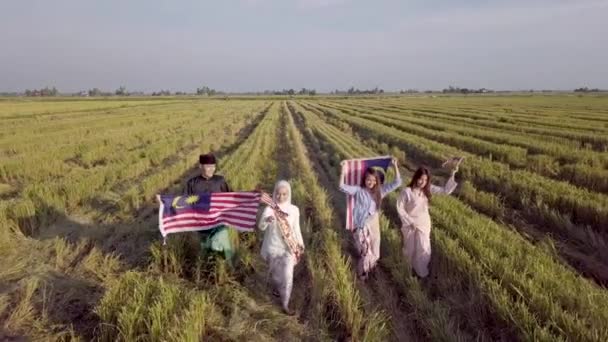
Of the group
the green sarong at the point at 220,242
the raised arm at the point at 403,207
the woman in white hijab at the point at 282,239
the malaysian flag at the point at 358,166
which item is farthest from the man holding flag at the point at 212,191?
the raised arm at the point at 403,207

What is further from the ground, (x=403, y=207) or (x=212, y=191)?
(x=212, y=191)

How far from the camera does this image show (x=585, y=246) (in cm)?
614

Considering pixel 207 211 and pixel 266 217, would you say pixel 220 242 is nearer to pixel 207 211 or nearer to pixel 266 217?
pixel 207 211

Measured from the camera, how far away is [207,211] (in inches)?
194

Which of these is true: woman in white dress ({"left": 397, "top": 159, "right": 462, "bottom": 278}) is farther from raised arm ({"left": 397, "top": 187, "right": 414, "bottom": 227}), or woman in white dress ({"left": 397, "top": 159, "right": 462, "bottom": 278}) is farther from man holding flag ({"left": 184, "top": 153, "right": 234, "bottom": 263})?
man holding flag ({"left": 184, "top": 153, "right": 234, "bottom": 263})

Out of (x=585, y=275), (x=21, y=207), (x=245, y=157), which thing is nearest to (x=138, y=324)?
(x=21, y=207)

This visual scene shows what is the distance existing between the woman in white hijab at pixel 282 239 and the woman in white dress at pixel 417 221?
5.26 ft

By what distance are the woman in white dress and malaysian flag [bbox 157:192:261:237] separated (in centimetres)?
198

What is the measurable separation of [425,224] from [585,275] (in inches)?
88.5

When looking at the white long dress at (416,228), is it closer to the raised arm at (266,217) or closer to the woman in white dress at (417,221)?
the woman in white dress at (417,221)

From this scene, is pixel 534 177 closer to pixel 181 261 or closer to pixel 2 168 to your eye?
pixel 181 261

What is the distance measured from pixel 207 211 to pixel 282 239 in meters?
1.10

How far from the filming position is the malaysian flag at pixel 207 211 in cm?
488

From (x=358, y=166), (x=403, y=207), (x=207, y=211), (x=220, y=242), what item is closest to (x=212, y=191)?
(x=207, y=211)
